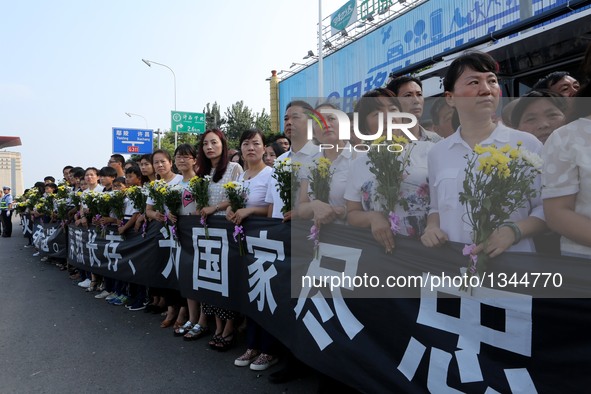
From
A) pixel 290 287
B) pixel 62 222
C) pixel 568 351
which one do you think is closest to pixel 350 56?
pixel 62 222

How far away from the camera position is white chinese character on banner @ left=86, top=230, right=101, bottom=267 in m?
6.13

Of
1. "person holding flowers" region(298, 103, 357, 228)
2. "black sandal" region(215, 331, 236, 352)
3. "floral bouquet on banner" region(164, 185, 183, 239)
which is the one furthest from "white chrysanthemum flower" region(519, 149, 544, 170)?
"floral bouquet on banner" region(164, 185, 183, 239)

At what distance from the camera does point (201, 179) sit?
161 inches

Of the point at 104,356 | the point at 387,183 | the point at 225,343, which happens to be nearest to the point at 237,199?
the point at 225,343

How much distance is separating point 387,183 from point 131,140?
1018 inches

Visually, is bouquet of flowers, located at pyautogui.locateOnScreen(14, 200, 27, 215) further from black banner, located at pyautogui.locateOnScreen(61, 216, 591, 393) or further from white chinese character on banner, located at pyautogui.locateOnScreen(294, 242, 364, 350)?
white chinese character on banner, located at pyautogui.locateOnScreen(294, 242, 364, 350)

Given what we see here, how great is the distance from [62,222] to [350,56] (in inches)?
570

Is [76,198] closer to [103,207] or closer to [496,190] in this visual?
[103,207]

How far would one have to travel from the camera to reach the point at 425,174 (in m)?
2.48

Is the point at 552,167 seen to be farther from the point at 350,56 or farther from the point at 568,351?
the point at 350,56

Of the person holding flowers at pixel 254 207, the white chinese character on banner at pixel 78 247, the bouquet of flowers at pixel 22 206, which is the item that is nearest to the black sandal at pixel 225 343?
the person holding flowers at pixel 254 207

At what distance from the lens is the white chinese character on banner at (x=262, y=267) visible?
3227 mm

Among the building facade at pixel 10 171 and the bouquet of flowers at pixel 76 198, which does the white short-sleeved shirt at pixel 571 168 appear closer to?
the bouquet of flowers at pixel 76 198

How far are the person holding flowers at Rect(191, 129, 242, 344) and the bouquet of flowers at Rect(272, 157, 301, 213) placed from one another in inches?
38.2
